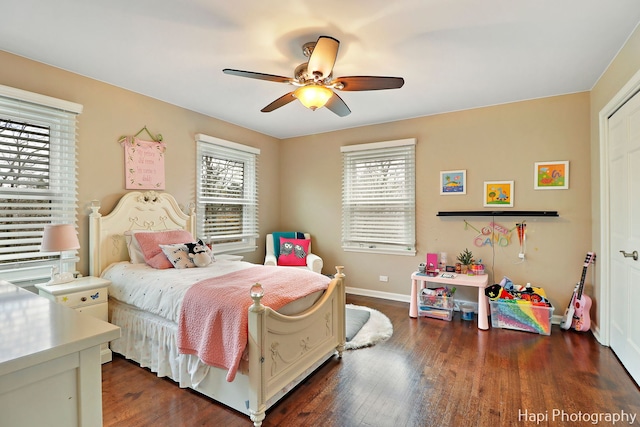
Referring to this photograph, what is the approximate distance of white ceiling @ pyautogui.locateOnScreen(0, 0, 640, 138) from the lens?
1973mm

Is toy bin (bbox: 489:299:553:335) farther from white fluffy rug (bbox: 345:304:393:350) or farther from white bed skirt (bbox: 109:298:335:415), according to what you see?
white bed skirt (bbox: 109:298:335:415)

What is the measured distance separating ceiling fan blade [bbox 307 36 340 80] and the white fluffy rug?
2333mm

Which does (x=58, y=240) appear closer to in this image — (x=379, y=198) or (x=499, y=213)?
(x=379, y=198)

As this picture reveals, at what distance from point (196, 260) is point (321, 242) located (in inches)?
93.1

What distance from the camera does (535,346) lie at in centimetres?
292

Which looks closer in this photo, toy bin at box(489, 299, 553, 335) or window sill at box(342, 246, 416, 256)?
toy bin at box(489, 299, 553, 335)

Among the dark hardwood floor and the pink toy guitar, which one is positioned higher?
the pink toy guitar

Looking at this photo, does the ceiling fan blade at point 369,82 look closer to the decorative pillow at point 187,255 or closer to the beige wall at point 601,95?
the beige wall at point 601,95

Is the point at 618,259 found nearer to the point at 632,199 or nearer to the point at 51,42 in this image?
the point at 632,199

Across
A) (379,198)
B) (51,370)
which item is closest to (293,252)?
(379,198)

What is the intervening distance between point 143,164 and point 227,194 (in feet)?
4.11

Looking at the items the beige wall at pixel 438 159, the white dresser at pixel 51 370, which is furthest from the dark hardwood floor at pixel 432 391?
the white dresser at pixel 51 370

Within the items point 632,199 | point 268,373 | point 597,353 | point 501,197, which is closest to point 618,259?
point 632,199

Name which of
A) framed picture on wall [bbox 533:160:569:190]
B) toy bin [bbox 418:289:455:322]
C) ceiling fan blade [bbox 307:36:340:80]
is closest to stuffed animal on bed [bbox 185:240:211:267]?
ceiling fan blade [bbox 307:36:340:80]
